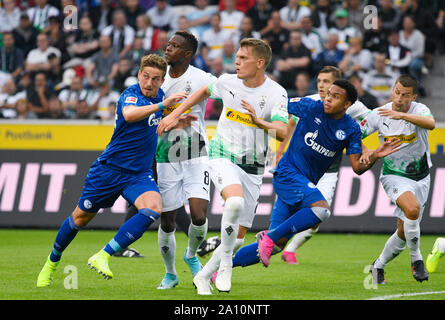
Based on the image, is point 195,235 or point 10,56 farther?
point 10,56

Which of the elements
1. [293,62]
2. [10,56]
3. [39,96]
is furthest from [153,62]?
[10,56]

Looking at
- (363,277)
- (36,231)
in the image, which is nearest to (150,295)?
(363,277)

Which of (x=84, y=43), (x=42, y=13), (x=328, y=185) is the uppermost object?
(x=42, y=13)

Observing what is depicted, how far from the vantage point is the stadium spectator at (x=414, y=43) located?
17.8 metres

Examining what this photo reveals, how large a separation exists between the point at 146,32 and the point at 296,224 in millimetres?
11643

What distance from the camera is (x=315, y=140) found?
8172mm

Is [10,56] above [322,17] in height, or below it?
below

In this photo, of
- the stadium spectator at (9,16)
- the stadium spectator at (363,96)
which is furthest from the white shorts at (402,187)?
the stadium spectator at (9,16)

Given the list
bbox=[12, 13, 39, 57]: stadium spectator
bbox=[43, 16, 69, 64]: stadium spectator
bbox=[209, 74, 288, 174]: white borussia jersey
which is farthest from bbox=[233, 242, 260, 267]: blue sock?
bbox=[12, 13, 39, 57]: stadium spectator

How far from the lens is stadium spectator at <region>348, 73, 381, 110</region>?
15766mm

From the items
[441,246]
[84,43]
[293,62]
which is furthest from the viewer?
[84,43]

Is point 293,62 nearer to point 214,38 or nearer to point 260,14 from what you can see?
point 260,14

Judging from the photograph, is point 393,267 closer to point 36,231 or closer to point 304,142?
point 304,142

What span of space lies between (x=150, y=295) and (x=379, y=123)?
134 inches
